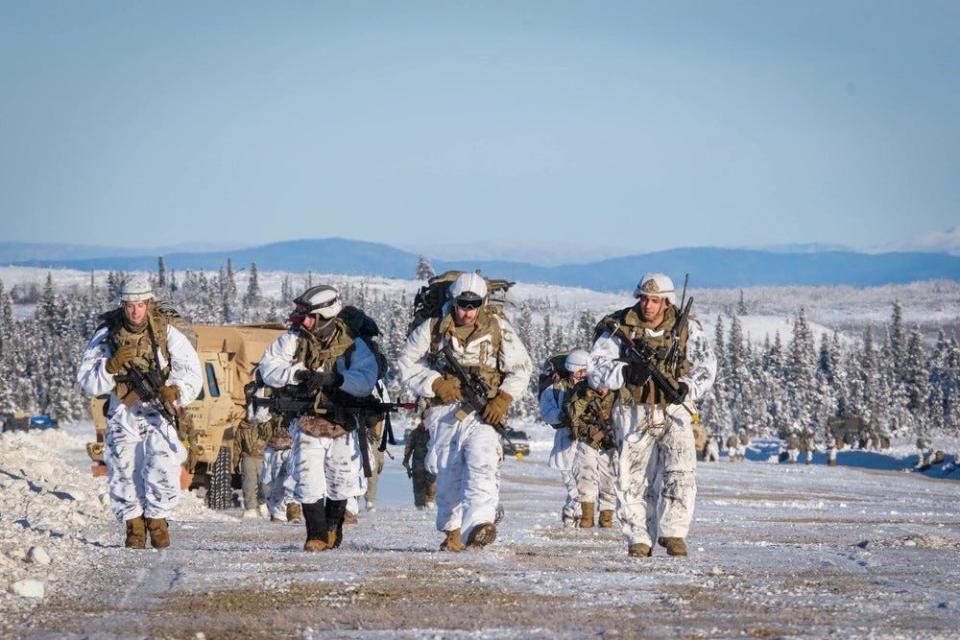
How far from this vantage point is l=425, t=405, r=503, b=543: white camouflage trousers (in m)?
14.6

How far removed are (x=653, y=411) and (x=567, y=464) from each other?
7.23m

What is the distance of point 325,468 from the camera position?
48.8 ft

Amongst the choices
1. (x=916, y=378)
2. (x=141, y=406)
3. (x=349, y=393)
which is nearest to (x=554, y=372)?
(x=349, y=393)

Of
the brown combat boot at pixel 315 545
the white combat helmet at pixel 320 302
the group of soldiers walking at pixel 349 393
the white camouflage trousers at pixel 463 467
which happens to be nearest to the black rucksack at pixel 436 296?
the group of soldiers walking at pixel 349 393

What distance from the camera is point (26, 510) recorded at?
1939 centimetres

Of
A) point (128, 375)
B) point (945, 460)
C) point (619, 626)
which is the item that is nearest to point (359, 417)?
point (128, 375)

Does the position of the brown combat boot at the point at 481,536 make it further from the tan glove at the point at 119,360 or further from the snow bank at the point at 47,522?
the tan glove at the point at 119,360

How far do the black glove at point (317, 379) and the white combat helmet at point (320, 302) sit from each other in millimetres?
531

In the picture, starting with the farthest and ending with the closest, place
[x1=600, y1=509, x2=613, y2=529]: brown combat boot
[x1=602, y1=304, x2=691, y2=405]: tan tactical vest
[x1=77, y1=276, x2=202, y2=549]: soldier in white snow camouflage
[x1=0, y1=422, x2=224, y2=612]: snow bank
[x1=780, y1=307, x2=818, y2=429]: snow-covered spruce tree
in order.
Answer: [x1=780, y1=307, x2=818, y2=429]: snow-covered spruce tree
[x1=600, y1=509, x2=613, y2=529]: brown combat boot
[x1=77, y1=276, x2=202, y2=549]: soldier in white snow camouflage
[x1=602, y1=304, x2=691, y2=405]: tan tactical vest
[x1=0, y1=422, x2=224, y2=612]: snow bank

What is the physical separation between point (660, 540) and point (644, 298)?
83.3 inches

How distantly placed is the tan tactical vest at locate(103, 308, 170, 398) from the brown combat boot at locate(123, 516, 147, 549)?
1.16m

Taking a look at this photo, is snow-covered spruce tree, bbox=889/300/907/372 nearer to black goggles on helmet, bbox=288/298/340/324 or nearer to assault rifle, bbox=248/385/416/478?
assault rifle, bbox=248/385/416/478

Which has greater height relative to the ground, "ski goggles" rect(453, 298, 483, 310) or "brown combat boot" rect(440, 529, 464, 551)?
"ski goggles" rect(453, 298, 483, 310)

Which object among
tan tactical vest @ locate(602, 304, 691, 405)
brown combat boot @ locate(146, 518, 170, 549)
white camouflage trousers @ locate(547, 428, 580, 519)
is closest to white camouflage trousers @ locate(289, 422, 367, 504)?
brown combat boot @ locate(146, 518, 170, 549)
